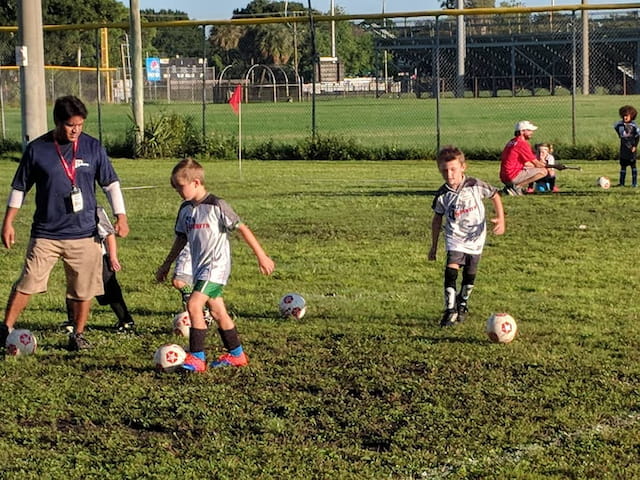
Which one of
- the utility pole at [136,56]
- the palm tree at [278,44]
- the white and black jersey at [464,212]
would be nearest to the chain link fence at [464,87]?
the utility pole at [136,56]

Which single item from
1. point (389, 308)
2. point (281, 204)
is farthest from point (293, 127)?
point (389, 308)

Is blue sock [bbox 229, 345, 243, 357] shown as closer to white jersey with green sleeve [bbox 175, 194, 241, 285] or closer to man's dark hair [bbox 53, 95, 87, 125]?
white jersey with green sleeve [bbox 175, 194, 241, 285]

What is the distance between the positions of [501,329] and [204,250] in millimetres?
2150

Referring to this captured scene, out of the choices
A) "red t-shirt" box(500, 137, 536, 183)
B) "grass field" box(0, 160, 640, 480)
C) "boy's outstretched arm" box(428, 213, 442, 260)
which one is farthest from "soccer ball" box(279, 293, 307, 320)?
"red t-shirt" box(500, 137, 536, 183)

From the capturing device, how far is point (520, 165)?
17312 millimetres

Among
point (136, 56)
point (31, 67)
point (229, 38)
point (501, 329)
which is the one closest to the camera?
point (501, 329)

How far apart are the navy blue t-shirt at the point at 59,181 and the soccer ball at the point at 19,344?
0.69 metres

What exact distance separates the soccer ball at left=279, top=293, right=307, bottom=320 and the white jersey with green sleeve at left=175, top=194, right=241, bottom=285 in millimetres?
1562

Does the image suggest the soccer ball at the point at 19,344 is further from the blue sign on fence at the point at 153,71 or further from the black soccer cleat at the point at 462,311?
the blue sign on fence at the point at 153,71

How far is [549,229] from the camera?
44.7ft

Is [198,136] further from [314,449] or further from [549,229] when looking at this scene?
[314,449]

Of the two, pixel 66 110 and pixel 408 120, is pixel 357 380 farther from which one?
pixel 408 120

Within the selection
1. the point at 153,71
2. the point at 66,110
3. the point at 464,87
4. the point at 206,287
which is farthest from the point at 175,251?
the point at 153,71

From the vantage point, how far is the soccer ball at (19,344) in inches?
299
